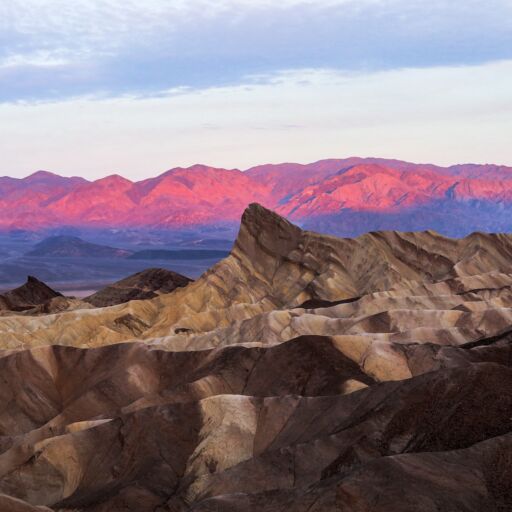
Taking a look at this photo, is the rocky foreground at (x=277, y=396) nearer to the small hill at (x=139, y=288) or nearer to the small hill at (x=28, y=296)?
the small hill at (x=139, y=288)

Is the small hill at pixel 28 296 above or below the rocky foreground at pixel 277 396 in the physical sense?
below

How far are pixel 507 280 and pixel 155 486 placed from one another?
6475 cm

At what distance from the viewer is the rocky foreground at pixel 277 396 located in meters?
35.4

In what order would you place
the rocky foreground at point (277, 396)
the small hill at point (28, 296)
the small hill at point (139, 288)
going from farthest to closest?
the small hill at point (139, 288), the small hill at point (28, 296), the rocky foreground at point (277, 396)

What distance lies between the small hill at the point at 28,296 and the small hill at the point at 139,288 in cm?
690

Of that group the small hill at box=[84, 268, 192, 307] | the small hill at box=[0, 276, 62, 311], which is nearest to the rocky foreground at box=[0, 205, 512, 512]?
the small hill at box=[84, 268, 192, 307]

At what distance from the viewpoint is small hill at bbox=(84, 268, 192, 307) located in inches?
5389

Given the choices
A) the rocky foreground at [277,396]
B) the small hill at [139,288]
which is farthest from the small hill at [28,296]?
the rocky foreground at [277,396]

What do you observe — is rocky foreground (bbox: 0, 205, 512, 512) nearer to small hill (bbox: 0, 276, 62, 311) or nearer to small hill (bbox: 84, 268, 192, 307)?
small hill (bbox: 84, 268, 192, 307)

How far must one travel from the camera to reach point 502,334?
6156 cm

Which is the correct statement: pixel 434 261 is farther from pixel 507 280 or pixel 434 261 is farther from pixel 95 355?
pixel 95 355

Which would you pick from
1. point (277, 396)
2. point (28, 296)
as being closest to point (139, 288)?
point (28, 296)

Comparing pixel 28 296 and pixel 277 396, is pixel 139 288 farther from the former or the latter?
pixel 277 396

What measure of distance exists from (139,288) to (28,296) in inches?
638
